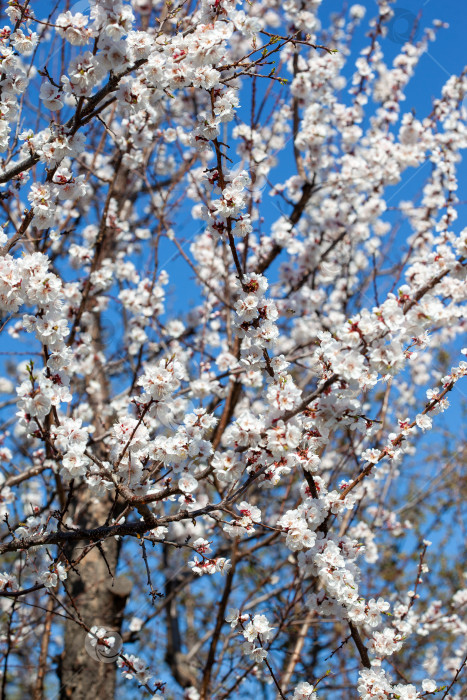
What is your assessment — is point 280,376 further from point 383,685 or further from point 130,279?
point 130,279

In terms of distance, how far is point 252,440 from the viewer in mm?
2123

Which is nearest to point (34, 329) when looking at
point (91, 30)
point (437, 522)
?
point (91, 30)

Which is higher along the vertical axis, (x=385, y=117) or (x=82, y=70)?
(x=385, y=117)

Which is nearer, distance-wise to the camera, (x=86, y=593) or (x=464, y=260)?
(x=464, y=260)

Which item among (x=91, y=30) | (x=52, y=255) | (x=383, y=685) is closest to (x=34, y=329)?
(x=91, y=30)

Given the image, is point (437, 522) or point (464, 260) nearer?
point (464, 260)

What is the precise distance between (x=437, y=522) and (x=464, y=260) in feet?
22.1

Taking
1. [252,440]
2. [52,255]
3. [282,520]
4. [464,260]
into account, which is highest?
[52,255]

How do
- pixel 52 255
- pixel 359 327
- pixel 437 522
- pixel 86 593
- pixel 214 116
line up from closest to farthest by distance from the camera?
pixel 359 327 < pixel 214 116 < pixel 86 593 < pixel 52 255 < pixel 437 522

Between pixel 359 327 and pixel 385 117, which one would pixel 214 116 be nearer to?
pixel 359 327

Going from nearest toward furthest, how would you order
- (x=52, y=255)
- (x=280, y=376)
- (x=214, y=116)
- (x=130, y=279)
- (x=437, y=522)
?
(x=280, y=376), (x=214, y=116), (x=52, y=255), (x=130, y=279), (x=437, y=522)

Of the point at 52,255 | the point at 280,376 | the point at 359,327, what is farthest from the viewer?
the point at 52,255

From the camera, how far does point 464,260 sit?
2.30 meters

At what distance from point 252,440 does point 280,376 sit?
27 centimetres
